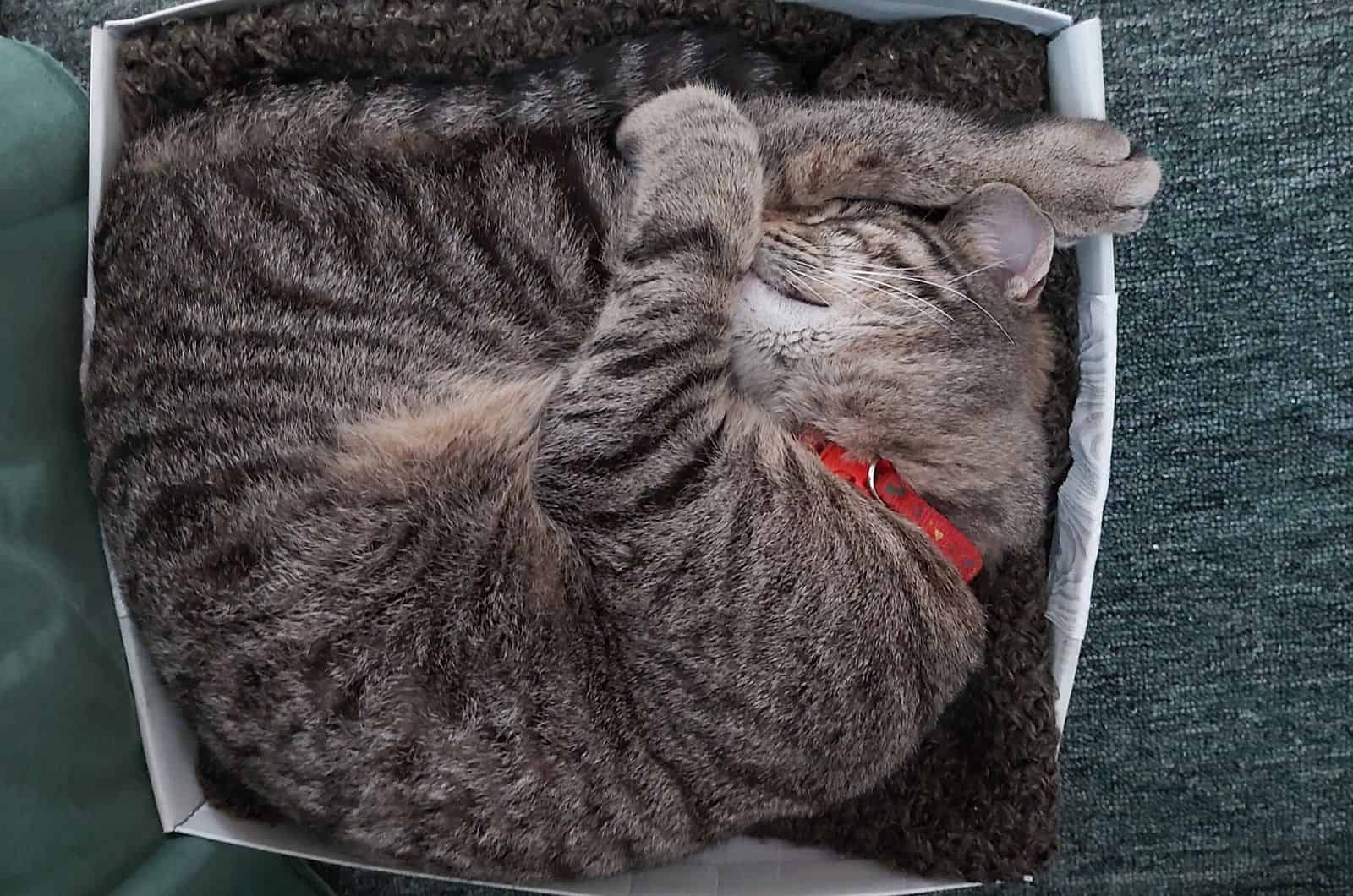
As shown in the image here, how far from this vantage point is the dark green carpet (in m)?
1.48

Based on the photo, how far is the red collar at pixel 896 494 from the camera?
1.13 metres

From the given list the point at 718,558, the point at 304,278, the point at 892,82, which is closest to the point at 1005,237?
the point at 892,82

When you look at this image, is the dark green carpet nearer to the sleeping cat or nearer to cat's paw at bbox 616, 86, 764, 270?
the sleeping cat

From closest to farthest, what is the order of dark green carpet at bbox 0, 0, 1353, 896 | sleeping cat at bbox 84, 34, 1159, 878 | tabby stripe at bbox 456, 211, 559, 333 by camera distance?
sleeping cat at bbox 84, 34, 1159, 878, tabby stripe at bbox 456, 211, 559, 333, dark green carpet at bbox 0, 0, 1353, 896

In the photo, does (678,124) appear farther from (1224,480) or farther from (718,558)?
(1224,480)

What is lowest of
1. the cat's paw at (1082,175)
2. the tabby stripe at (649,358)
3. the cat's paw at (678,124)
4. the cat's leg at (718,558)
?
the cat's leg at (718,558)

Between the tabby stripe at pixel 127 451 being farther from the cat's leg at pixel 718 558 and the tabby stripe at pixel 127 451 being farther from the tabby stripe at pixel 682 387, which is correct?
the tabby stripe at pixel 682 387

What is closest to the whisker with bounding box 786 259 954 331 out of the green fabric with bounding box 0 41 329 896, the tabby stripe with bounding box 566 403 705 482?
the tabby stripe with bounding box 566 403 705 482

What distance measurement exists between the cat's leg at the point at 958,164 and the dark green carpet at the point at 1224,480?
35cm

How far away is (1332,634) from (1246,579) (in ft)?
0.53

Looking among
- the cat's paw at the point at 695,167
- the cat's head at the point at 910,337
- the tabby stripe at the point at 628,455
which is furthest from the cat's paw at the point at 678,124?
the tabby stripe at the point at 628,455

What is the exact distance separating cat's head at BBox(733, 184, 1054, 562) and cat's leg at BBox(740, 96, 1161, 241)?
0.05 metres

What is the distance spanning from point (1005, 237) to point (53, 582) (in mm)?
1130

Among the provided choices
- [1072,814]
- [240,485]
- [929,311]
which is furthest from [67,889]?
[1072,814]
